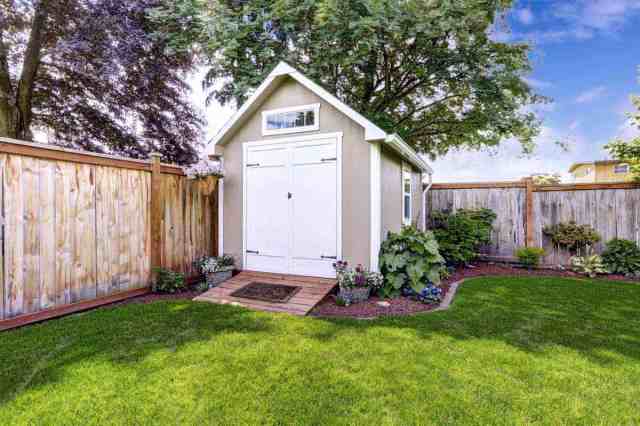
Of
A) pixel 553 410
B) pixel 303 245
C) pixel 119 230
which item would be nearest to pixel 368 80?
pixel 303 245

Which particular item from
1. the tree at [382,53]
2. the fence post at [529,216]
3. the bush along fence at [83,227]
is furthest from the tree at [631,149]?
the bush along fence at [83,227]

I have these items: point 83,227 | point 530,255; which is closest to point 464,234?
point 530,255

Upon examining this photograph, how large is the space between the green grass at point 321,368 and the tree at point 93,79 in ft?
19.9

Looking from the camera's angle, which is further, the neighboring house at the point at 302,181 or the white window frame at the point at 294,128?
the white window frame at the point at 294,128

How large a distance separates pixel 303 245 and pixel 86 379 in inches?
130

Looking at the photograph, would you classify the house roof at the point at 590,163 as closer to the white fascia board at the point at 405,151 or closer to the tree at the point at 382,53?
the tree at the point at 382,53

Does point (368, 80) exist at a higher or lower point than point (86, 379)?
higher

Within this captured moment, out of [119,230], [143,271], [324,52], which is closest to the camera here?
[119,230]

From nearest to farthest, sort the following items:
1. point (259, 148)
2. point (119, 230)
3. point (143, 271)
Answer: point (119, 230) < point (143, 271) < point (259, 148)

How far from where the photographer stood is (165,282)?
4773 millimetres

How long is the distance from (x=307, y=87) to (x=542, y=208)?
5.80 m

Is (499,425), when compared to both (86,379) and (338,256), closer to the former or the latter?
(86,379)

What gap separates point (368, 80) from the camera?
31.2ft

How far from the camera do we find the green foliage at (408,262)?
15.0 ft
